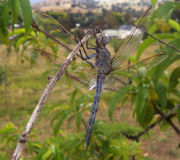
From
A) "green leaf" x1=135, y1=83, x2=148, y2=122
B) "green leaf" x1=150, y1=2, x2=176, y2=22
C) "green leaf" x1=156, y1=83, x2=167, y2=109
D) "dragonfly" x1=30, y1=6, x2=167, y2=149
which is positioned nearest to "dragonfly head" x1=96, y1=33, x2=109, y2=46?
"dragonfly" x1=30, y1=6, x2=167, y2=149

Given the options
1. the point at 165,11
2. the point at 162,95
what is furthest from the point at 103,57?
the point at 162,95

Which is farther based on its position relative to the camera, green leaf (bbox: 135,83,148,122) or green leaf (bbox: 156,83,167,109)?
green leaf (bbox: 156,83,167,109)

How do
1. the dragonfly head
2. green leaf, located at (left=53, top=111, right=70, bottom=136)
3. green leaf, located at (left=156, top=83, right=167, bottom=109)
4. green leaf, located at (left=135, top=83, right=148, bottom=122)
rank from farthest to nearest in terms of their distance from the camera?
green leaf, located at (left=53, top=111, right=70, bottom=136), green leaf, located at (left=156, top=83, right=167, bottom=109), green leaf, located at (left=135, top=83, right=148, bottom=122), the dragonfly head

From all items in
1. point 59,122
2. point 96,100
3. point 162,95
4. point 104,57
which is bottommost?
point 59,122

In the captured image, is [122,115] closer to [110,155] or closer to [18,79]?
[110,155]

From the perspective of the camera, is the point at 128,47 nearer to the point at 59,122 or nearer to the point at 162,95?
the point at 162,95

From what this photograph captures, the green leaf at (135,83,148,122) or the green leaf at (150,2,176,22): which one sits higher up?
the green leaf at (150,2,176,22)

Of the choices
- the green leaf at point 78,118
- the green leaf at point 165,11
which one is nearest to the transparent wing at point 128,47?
the green leaf at point 165,11

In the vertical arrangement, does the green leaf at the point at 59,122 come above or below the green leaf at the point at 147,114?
below

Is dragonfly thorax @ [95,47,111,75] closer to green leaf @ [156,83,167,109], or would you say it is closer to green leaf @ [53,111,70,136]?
green leaf @ [156,83,167,109]

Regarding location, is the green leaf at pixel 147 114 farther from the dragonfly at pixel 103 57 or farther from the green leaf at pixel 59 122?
the dragonfly at pixel 103 57

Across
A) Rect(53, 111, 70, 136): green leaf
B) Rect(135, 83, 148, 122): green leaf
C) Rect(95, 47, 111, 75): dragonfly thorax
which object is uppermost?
Rect(95, 47, 111, 75): dragonfly thorax
